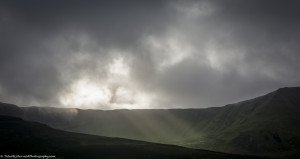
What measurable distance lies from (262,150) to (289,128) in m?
50.8

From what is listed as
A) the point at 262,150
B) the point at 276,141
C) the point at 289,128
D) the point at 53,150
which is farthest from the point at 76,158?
the point at 289,128

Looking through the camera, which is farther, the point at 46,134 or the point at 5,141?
the point at 46,134

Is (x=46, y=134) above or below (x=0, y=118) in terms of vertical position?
below

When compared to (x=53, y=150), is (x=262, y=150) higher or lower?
lower

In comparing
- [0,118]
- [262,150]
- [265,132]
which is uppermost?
[0,118]

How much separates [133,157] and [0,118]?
143 metres

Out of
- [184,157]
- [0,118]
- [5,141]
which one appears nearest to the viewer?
[184,157]

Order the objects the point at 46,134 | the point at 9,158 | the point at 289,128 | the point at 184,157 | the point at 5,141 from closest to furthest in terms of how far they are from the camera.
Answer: the point at 9,158
the point at 184,157
the point at 5,141
the point at 46,134
the point at 289,128

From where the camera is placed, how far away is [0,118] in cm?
16688

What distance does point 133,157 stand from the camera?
3497 inches

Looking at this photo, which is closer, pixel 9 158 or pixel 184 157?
pixel 9 158

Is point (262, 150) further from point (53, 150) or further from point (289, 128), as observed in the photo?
point (53, 150)

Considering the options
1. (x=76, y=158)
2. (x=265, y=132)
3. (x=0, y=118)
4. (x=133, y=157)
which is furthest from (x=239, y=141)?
(x=0, y=118)

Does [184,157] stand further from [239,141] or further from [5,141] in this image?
[239,141]
